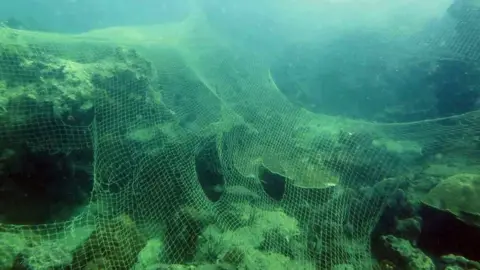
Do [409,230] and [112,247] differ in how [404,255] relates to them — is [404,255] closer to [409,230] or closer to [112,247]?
[409,230]

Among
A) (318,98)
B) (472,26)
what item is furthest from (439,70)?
(318,98)

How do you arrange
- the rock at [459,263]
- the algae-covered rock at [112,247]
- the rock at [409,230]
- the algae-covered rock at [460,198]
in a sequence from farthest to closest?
the rock at [409,230], the algae-covered rock at [460,198], the rock at [459,263], the algae-covered rock at [112,247]

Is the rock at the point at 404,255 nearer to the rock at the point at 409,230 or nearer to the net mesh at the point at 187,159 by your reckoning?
the net mesh at the point at 187,159

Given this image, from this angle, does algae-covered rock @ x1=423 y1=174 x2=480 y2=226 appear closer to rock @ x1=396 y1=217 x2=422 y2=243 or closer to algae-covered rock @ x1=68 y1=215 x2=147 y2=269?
rock @ x1=396 y1=217 x2=422 y2=243

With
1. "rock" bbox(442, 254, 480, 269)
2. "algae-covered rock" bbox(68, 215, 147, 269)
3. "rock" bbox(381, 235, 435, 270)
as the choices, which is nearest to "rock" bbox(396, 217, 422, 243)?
"rock" bbox(381, 235, 435, 270)

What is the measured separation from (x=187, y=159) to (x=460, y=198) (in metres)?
4.54

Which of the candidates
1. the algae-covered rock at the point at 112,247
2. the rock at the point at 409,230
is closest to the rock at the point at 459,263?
the rock at the point at 409,230

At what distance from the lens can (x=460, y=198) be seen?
16.5 ft

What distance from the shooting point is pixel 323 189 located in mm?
5344

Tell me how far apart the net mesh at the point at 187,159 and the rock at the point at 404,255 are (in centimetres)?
36

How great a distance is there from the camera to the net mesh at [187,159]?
4.11 meters

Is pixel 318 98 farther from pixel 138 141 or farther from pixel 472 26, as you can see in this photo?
pixel 138 141

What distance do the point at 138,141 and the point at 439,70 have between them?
9.79 metres

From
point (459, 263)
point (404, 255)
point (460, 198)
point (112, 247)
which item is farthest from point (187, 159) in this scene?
point (460, 198)
